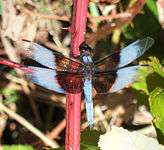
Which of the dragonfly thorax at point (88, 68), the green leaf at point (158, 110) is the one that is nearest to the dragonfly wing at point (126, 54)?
the dragonfly thorax at point (88, 68)

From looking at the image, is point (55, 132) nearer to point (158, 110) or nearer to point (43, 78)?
point (158, 110)

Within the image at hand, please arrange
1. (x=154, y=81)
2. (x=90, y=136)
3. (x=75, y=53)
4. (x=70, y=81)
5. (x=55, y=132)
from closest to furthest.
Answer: (x=75, y=53)
(x=70, y=81)
(x=90, y=136)
(x=154, y=81)
(x=55, y=132)

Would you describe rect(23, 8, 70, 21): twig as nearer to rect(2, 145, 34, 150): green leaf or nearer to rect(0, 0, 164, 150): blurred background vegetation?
rect(0, 0, 164, 150): blurred background vegetation

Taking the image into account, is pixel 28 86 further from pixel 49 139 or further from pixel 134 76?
pixel 134 76

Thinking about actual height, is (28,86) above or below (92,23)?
below

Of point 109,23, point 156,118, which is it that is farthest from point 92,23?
point 156,118

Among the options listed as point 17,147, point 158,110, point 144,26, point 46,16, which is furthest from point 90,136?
point 144,26
